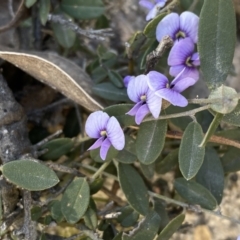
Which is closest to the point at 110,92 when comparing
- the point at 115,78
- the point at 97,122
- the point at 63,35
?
the point at 115,78

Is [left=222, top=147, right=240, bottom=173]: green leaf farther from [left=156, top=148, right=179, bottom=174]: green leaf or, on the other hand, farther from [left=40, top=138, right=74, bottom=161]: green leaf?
[left=40, top=138, right=74, bottom=161]: green leaf

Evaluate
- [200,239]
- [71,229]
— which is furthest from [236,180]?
[71,229]

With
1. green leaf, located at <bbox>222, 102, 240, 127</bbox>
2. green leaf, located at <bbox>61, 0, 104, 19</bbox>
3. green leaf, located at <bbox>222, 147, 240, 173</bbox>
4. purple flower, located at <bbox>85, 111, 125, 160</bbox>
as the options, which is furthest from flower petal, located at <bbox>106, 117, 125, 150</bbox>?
green leaf, located at <bbox>61, 0, 104, 19</bbox>

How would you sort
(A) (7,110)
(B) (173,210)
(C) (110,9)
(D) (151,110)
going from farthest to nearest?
1. (C) (110,9)
2. (B) (173,210)
3. (A) (7,110)
4. (D) (151,110)

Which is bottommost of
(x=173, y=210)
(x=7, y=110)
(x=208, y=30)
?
(x=173, y=210)

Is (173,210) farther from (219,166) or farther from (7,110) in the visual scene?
(7,110)

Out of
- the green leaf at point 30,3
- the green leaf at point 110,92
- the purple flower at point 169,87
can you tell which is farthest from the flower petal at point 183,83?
the green leaf at point 30,3

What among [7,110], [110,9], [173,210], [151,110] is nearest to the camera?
[151,110]
